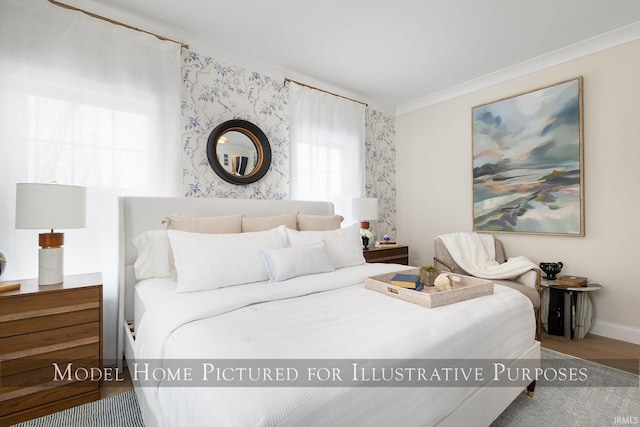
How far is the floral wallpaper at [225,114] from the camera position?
2.64 m

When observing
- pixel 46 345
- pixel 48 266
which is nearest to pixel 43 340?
pixel 46 345

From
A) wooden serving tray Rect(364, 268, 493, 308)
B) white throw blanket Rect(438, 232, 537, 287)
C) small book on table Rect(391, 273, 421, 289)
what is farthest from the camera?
white throw blanket Rect(438, 232, 537, 287)

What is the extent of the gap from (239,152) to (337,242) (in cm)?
132

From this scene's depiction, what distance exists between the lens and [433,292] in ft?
5.24

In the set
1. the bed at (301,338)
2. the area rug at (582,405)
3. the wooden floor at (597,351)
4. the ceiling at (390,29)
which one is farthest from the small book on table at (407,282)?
the ceiling at (390,29)

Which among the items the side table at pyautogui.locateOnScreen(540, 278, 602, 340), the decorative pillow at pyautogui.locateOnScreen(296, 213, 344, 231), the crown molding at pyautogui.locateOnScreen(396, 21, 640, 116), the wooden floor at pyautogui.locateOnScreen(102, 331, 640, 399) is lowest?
the wooden floor at pyautogui.locateOnScreen(102, 331, 640, 399)

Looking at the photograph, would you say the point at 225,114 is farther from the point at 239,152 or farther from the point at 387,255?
the point at 387,255

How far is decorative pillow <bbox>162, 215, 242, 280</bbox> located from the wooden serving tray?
1.10m

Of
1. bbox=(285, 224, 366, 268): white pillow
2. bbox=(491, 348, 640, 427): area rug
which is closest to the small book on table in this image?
bbox=(285, 224, 366, 268): white pillow

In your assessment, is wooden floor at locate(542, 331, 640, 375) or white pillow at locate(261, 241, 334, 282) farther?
wooden floor at locate(542, 331, 640, 375)

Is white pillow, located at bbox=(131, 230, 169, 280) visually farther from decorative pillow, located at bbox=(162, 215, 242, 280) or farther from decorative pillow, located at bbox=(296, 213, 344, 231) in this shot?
decorative pillow, located at bbox=(296, 213, 344, 231)

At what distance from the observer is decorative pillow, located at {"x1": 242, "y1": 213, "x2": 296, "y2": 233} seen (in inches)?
94.5

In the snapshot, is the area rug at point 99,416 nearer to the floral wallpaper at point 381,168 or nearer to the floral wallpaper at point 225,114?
the floral wallpaper at point 225,114

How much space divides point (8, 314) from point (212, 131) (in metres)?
1.85
